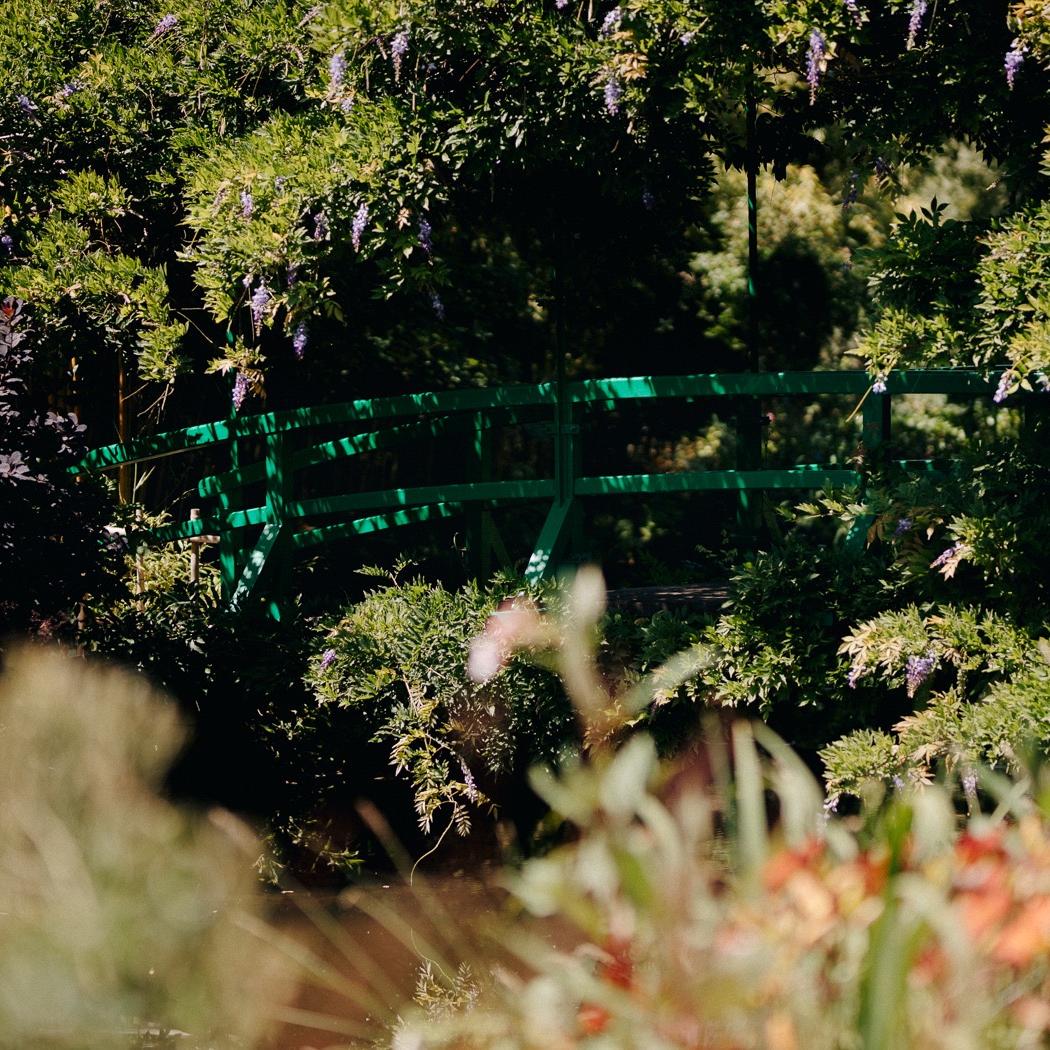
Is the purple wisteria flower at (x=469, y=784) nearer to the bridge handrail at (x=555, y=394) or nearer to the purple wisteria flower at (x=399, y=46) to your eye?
the bridge handrail at (x=555, y=394)

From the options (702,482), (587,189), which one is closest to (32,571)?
(702,482)

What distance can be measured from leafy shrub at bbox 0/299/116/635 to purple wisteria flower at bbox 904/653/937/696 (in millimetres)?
3262

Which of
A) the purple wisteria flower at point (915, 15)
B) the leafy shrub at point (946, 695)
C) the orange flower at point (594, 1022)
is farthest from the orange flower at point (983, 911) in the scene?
the purple wisteria flower at point (915, 15)

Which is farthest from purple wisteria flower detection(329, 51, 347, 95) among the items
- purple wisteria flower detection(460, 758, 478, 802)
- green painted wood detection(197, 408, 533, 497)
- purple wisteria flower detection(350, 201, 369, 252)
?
purple wisteria flower detection(460, 758, 478, 802)

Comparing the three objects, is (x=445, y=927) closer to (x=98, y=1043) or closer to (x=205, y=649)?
(x=98, y=1043)

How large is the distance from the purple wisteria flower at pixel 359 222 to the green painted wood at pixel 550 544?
1.54 metres

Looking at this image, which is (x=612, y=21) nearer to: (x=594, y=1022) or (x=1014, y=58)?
(x=1014, y=58)

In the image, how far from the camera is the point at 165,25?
23.9 ft

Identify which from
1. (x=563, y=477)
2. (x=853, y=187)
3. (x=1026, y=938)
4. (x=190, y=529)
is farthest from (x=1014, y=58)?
(x=190, y=529)

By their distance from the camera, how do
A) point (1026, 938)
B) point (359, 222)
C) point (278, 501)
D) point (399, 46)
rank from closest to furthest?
point (1026, 938), point (399, 46), point (359, 222), point (278, 501)

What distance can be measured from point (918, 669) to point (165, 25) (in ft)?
16.9

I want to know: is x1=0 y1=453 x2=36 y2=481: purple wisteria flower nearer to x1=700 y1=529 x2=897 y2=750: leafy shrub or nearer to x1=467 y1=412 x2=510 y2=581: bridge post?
x1=467 y1=412 x2=510 y2=581: bridge post

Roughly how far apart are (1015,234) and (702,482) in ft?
→ 7.05

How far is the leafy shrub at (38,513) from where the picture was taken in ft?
17.9
